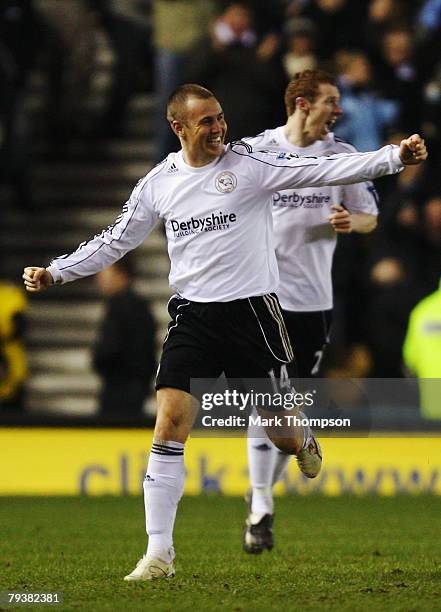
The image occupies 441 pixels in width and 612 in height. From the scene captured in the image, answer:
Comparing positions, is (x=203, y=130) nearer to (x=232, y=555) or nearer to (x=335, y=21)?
(x=232, y=555)

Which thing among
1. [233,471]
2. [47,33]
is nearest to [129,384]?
[233,471]

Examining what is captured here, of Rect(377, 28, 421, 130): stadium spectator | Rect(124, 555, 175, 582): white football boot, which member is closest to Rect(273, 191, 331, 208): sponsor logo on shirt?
Rect(124, 555, 175, 582): white football boot

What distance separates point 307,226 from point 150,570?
94.7 inches

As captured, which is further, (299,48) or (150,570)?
(299,48)

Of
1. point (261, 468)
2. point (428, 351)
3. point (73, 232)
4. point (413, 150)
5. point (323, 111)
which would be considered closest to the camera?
point (413, 150)

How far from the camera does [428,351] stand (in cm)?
1171

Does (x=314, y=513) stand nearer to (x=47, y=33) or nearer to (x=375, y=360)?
(x=375, y=360)

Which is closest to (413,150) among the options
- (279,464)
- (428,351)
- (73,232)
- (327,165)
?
(327,165)

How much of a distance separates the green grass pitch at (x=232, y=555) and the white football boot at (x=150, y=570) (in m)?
0.08

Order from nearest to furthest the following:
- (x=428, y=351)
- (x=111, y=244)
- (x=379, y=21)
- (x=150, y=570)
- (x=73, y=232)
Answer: (x=150, y=570) < (x=111, y=244) < (x=428, y=351) < (x=379, y=21) < (x=73, y=232)

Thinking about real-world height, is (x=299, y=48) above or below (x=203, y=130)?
above

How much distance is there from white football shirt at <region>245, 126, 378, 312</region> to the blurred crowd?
3.05m

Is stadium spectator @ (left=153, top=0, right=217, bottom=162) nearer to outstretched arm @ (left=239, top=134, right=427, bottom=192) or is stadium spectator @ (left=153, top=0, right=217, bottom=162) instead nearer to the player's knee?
outstretched arm @ (left=239, top=134, right=427, bottom=192)

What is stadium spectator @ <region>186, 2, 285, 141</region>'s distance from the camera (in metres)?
13.1
